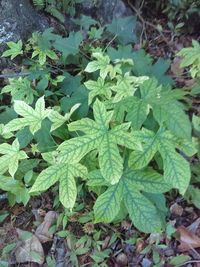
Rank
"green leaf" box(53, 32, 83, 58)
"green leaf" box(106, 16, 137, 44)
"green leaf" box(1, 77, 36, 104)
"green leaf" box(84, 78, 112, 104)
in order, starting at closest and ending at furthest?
1. "green leaf" box(84, 78, 112, 104)
2. "green leaf" box(1, 77, 36, 104)
3. "green leaf" box(53, 32, 83, 58)
4. "green leaf" box(106, 16, 137, 44)

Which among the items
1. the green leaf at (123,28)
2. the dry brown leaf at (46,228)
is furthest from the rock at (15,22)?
the dry brown leaf at (46,228)

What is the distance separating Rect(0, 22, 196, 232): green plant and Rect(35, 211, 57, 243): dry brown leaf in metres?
0.16

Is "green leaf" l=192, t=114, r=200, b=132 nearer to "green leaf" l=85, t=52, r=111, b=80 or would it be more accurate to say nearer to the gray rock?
"green leaf" l=85, t=52, r=111, b=80

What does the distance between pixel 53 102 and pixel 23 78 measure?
26 centimetres

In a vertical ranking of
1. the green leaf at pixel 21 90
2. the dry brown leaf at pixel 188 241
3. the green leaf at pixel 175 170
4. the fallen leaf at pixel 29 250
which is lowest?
the fallen leaf at pixel 29 250

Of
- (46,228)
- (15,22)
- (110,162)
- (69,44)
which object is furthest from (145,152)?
(15,22)

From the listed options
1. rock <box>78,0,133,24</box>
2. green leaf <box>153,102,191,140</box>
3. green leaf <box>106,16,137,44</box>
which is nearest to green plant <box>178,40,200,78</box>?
green leaf <box>106,16,137,44</box>

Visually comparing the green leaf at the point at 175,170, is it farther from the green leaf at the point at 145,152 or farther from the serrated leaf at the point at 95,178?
the serrated leaf at the point at 95,178

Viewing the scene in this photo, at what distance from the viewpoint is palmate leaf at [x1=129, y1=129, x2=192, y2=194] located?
1729 mm

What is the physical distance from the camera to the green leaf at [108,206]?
69.6 inches

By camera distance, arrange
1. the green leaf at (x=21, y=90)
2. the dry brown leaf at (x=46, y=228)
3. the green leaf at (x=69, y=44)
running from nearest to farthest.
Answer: the dry brown leaf at (x=46, y=228) → the green leaf at (x=21, y=90) → the green leaf at (x=69, y=44)

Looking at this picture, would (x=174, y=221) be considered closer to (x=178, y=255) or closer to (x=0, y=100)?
Answer: (x=178, y=255)

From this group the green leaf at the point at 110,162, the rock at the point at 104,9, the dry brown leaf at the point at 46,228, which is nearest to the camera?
the green leaf at the point at 110,162

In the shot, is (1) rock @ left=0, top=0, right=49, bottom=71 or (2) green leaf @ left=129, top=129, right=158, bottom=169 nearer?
(2) green leaf @ left=129, top=129, right=158, bottom=169
